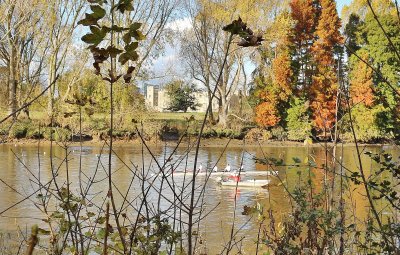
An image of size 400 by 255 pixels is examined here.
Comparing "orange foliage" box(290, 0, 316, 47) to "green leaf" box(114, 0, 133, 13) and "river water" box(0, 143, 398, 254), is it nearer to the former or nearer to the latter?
"river water" box(0, 143, 398, 254)

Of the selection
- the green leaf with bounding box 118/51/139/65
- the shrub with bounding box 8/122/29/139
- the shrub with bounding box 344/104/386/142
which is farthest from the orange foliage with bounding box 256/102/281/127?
the green leaf with bounding box 118/51/139/65

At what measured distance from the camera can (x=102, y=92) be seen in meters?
27.1

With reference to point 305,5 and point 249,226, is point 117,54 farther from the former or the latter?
point 305,5

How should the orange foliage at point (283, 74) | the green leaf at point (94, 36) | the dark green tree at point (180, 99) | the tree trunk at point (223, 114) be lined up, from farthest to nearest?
1. the dark green tree at point (180, 99)
2. the tree trunk at point (223, 114)
3. the orange foliage at point (283, 74)
4. the green leaf at point (94, 36)

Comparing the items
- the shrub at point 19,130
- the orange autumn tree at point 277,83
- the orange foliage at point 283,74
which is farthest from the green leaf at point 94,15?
the orange foliage at point 283,74

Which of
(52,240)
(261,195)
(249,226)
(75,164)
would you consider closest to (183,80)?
(75,164)

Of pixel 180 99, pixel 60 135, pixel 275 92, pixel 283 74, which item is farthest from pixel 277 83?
pixel 60 135

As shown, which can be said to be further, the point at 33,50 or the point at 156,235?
the point at 33,50

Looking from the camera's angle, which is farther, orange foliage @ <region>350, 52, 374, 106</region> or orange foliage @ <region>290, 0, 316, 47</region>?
orange foliage @ <region>290, 0, 316, 47</region>

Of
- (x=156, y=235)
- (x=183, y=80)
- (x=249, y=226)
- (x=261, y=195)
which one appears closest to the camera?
(x=156, y=235)

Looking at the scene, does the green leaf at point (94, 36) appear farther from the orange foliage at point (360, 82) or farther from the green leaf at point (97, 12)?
the orange foliage at point (360, 82)

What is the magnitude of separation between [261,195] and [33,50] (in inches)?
839

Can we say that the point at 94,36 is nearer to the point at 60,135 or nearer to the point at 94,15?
the point at 94,15

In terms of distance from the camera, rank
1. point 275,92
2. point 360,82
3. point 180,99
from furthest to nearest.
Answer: point 180,99 → point 275,92 → point 360,82
